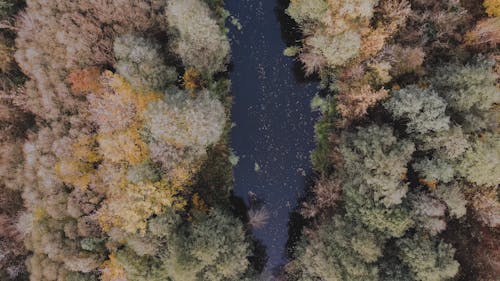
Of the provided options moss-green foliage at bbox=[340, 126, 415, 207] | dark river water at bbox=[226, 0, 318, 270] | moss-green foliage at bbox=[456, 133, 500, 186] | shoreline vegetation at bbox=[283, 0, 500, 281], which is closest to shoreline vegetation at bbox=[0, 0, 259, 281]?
dark river water at bbox=[226, 0, 318, 270]

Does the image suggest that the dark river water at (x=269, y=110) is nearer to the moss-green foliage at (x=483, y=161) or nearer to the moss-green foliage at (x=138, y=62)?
the moss-green foliage at (x=138, y=62)

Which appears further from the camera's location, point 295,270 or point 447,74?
point 295,270

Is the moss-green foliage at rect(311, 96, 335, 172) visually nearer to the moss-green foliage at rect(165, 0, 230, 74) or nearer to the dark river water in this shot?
the dark river water

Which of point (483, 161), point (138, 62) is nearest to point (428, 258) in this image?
point (483, 161)

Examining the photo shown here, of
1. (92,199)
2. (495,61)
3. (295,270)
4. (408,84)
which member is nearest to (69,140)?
(92,199)

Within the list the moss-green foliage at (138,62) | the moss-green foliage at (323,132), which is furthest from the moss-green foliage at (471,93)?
the moss-green foliage at (138,62)

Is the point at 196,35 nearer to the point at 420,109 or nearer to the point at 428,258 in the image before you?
the point at 420,109

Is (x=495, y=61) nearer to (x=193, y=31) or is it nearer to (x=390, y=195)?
(x=390, y=195)
